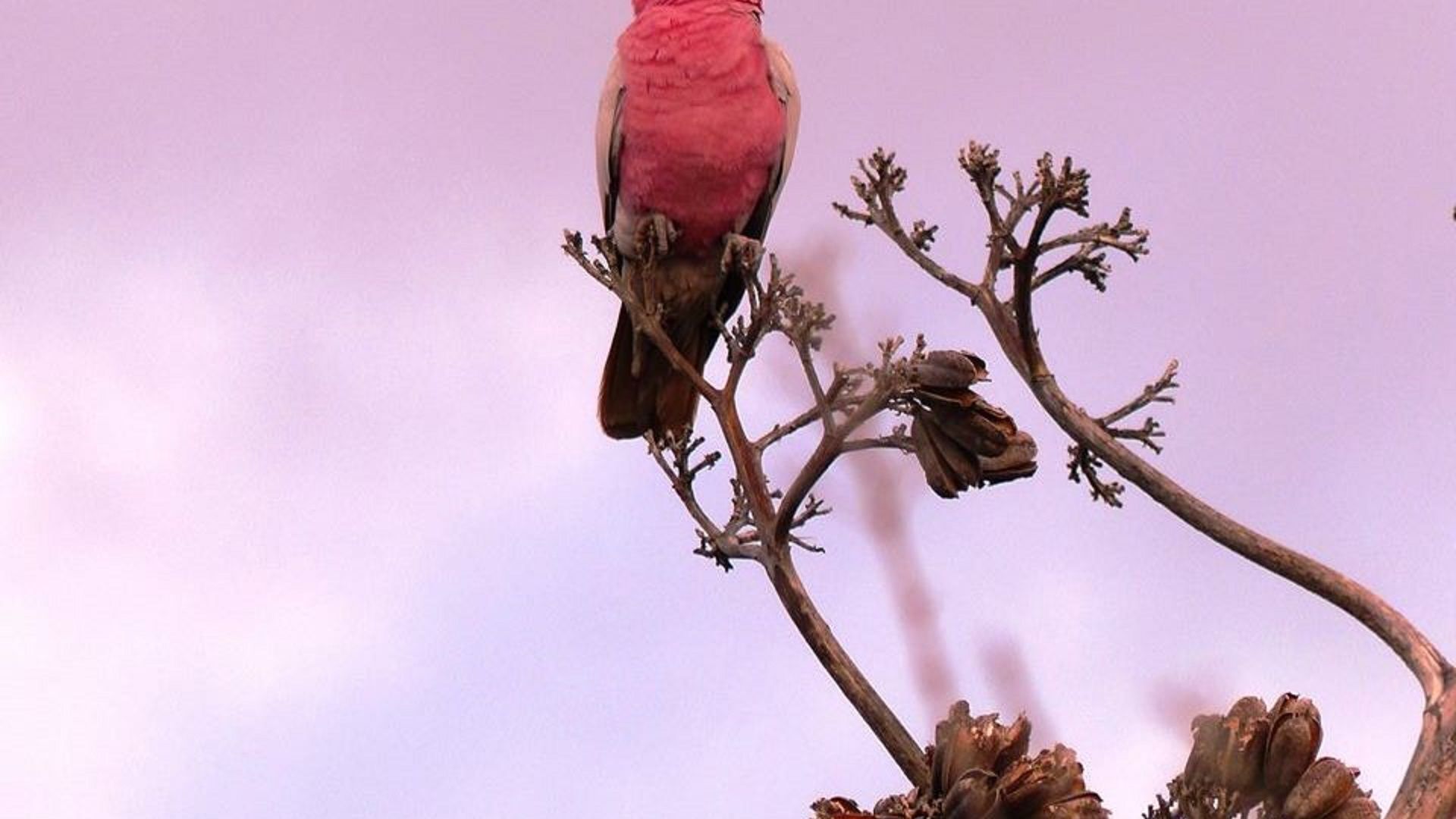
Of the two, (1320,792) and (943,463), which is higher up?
(943,463)

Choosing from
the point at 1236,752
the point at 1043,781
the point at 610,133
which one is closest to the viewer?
the point at 1043,781

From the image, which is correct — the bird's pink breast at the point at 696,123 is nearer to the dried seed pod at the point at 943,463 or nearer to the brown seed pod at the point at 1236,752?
the dried seed pod at the point at 943,463

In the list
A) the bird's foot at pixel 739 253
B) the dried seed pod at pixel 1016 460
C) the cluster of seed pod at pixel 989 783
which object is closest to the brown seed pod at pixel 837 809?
the cluster of seed pod at pixel 989 783

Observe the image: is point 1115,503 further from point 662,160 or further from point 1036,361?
point 662,160

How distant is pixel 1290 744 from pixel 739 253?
252 cm

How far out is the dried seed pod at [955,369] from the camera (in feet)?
9.01

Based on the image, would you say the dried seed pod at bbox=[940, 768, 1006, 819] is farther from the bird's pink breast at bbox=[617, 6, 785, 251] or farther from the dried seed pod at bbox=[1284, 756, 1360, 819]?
the bird's pink breast at bbox=[617, 6, 785, 251]

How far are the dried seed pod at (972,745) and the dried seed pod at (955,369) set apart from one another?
71 cm

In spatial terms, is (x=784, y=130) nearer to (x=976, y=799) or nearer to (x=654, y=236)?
(x=654, y=236)

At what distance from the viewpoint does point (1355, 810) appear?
215cm

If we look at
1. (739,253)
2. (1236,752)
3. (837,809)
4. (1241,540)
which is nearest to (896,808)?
(837,809)

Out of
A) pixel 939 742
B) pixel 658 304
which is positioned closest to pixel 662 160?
pixel 658 304

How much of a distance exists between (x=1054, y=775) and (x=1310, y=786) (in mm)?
333

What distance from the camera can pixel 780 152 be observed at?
464cm
